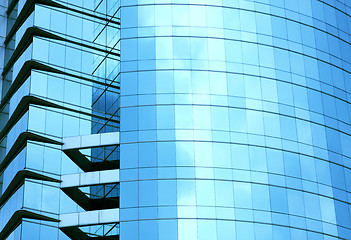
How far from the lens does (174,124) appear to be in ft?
189

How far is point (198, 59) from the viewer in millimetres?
60062

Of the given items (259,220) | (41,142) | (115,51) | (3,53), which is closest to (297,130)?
(259,220)

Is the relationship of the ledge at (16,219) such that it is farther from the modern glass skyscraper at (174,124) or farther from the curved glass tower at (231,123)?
the curved glass tower at (231,123)

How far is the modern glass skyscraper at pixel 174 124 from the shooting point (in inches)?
2194

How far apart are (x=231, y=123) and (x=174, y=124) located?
440 centimetres

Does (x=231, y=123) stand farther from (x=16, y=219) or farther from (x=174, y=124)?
(x=16, y=219)

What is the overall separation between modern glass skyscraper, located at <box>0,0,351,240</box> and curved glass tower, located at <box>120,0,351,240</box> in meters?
0.09

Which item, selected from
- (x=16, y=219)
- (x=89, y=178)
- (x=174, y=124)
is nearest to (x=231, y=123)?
(x=174, y=124)

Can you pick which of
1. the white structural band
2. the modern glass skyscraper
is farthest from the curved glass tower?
the white structural band

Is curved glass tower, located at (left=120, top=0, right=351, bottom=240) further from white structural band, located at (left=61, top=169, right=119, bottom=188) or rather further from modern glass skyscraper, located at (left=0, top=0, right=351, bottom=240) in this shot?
white structural band, located at (left=61, top=169, right=119, bottom=188)

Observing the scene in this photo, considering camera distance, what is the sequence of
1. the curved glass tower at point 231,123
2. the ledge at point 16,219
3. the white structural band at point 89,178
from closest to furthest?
the ledge at point 16,219
the curved glass tower at point 231,123
the white structural band at point 89,178

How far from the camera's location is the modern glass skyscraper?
55719 mm

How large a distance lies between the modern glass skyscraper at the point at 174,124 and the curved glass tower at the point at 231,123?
91 millimetres

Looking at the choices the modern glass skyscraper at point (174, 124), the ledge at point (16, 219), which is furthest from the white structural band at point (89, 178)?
the ledge at point (16, 219)
